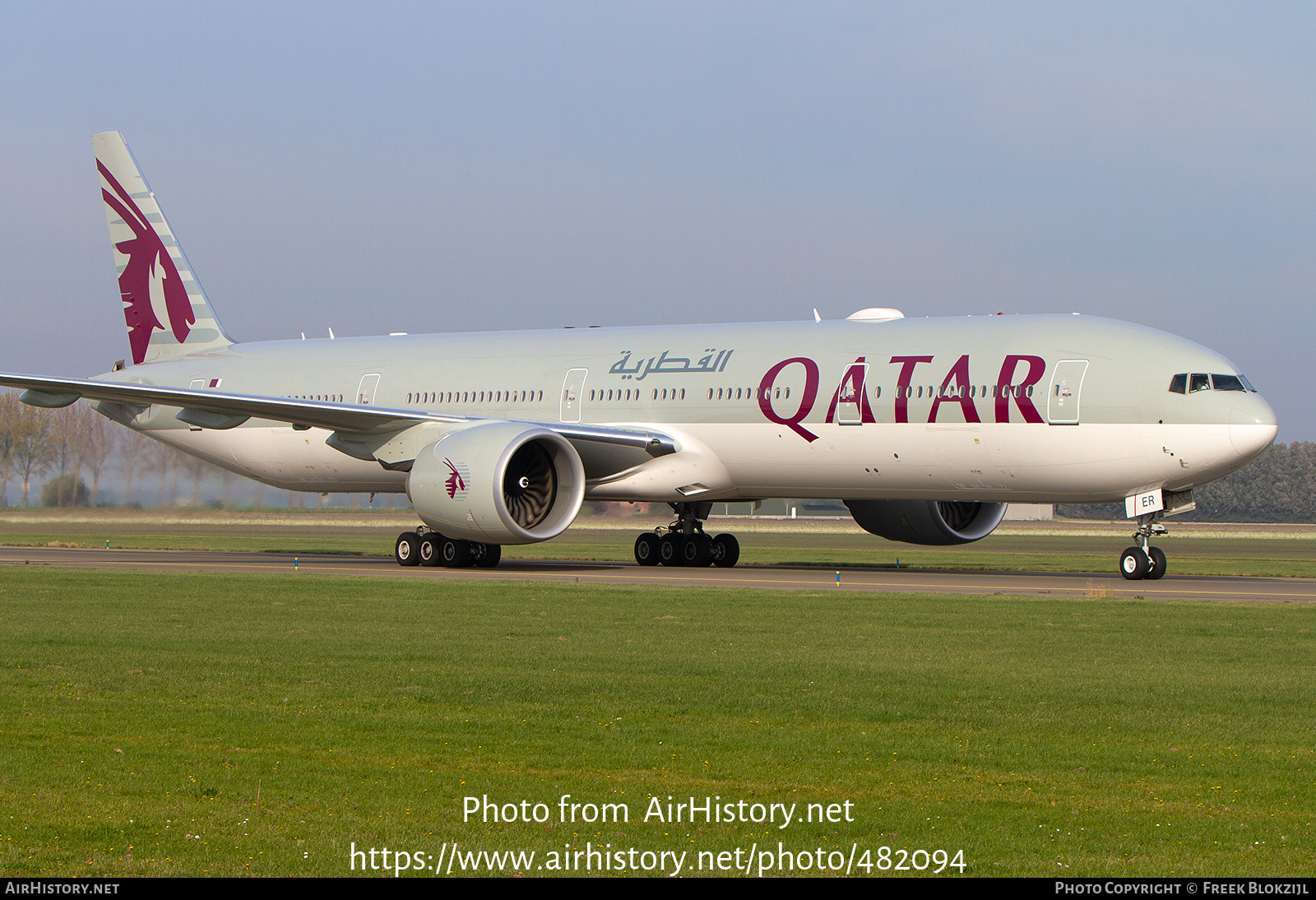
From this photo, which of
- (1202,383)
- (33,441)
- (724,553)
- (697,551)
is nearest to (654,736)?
(1202,383)

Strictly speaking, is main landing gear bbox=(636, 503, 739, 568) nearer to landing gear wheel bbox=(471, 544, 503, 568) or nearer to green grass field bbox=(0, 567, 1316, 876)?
landing gear wheel bbox=(471, 544, 503, 568)

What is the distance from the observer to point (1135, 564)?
23047mm

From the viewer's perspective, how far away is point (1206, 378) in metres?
22.2

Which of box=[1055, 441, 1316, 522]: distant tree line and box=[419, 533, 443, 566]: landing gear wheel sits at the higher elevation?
box=[1055, 441, 1316, 522]: distant tree line

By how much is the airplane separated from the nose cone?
1.4 inches

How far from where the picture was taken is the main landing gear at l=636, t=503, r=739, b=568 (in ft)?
93.5

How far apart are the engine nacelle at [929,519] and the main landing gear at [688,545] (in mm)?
2698

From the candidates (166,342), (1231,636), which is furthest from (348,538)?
(1231,636)

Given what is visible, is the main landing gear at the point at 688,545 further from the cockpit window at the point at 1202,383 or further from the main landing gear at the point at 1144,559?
the cockpit window at the point at 1202,383

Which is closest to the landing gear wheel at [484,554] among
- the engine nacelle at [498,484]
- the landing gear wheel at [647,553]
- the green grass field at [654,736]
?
the engine nacelle at [498,484]

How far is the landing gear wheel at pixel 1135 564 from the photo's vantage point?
23000 millimetres

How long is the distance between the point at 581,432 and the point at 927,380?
6.41 metres

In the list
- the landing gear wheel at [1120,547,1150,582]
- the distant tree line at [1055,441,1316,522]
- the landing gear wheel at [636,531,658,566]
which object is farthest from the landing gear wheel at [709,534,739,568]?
the distant tree line at [1055,441,1316,522]

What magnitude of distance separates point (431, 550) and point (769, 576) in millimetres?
7063
